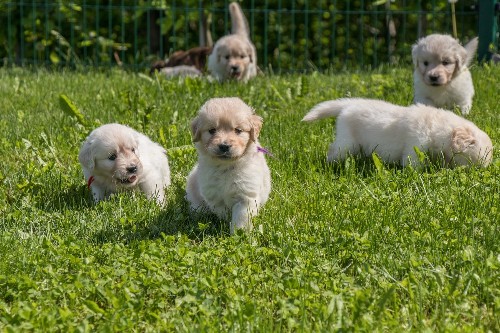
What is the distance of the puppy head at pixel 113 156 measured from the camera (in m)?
5.01

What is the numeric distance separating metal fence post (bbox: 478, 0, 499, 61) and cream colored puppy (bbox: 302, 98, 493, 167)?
4053 millimetres

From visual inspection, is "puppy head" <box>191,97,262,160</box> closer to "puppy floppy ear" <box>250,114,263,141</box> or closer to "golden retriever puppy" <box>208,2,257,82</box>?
"puppy floppy ear" <box>250,114,263,141</box>

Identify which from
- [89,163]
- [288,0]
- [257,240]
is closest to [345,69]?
[288,0]

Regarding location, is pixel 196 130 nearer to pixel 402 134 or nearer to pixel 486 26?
pixel 402 134

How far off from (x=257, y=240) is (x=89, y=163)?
55.7 inches

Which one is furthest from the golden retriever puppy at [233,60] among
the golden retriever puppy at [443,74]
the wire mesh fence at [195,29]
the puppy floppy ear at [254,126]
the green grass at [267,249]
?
the puppy floppy ear at [254,126]

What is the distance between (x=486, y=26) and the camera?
938 centimetres

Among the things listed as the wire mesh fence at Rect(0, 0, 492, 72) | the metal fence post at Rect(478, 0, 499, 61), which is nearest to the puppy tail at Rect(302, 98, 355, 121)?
the metal fence post at Rect(478, 0, 499, 61)

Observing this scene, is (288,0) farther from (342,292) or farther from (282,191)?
(342,292)

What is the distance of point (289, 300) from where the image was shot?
3391 millimetres

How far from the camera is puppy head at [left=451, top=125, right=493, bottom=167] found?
5.16 metres

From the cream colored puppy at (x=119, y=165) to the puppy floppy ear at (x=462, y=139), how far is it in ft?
5.87

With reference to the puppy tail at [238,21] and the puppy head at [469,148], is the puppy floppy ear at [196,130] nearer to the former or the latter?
the puppy head at [469,148]

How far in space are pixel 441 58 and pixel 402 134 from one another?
71.4 inches
